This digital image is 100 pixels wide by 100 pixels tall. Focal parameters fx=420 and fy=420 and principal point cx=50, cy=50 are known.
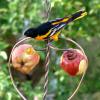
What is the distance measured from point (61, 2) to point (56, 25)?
1052 mm

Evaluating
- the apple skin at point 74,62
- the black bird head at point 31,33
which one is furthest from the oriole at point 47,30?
the apple skin at point 74,62

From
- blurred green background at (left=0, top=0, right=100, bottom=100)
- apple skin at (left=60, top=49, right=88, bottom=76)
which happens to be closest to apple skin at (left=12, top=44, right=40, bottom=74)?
apple skin at (left=60, top=49, right=88, bottom=76)

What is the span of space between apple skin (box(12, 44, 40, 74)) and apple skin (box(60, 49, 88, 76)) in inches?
4.0

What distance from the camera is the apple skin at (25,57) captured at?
1.47m

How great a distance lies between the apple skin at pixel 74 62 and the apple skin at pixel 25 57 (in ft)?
0.33

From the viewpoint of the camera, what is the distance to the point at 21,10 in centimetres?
259

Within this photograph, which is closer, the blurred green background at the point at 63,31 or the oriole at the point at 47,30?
the oriole at the point at 47,30

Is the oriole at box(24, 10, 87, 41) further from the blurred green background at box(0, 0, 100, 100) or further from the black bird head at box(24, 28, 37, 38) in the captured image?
the blurred green background at box(0, 0, 100, 100)

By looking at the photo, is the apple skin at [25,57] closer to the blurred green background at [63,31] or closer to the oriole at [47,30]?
the oriole at [47,30]

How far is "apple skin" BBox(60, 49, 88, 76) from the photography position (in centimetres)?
145

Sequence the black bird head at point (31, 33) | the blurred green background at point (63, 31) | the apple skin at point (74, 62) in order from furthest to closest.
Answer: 1. the blurred green background at point (63, 31)
2. the apple skin at point (74, 62)
3. the black bird head at point (31, 33)

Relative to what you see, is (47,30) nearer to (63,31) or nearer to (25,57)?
(25,57)

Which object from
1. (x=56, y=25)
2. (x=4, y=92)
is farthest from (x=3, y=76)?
(x=56, y=25)

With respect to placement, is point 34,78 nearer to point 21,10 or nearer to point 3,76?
point 21,10
